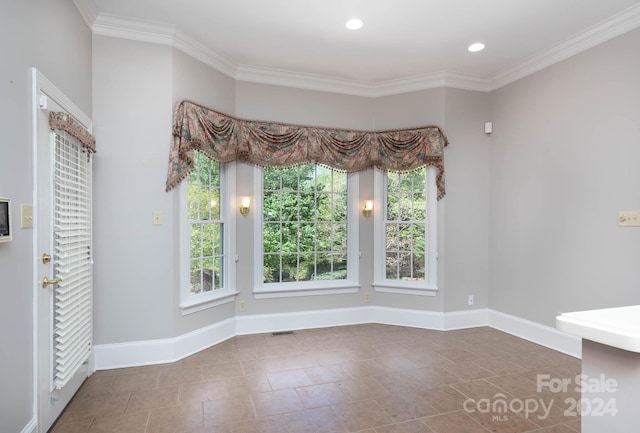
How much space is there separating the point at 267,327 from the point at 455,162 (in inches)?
120

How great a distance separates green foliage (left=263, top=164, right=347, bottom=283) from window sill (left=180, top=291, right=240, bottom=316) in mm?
522

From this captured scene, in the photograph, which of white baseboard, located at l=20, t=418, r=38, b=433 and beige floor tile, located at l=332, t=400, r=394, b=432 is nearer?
white baseboard, located at l=20, t=418, r=38, b=433

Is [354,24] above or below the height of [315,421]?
above

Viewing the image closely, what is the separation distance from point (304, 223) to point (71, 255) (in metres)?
2.58

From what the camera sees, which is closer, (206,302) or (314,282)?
(206,302)

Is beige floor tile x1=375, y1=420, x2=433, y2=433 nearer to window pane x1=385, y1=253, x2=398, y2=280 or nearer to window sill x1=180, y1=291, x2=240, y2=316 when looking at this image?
window sill x1=180, y1=291, x2=240, y2=316

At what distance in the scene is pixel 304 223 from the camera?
4648 mm

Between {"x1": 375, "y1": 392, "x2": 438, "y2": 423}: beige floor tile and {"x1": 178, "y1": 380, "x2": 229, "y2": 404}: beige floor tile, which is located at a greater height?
{"x1": 178, "y1": 380, "x2": 229, "y2": 404}: beige floor tile

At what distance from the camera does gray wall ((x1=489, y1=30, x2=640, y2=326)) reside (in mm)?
3211

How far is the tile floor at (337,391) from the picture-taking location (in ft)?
7.98

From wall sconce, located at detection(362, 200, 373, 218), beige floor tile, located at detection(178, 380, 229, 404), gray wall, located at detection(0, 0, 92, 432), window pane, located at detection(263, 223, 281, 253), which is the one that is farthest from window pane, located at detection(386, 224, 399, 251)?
gray wall, located at detection(0, 0, 92, 432)

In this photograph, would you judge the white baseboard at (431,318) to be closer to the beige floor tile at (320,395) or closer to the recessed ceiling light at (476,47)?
the beige floor tile at (320,395)

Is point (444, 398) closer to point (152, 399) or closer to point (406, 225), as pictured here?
point (152, 399)

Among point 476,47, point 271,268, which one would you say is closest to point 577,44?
point 476,47
